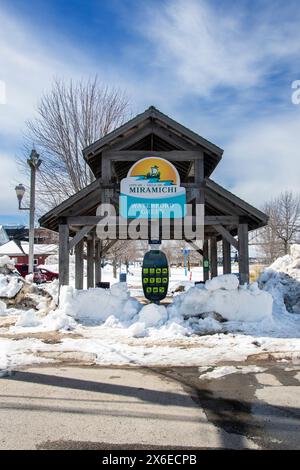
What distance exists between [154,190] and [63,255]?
332 cm

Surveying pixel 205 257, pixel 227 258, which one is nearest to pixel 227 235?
pixel 227 258

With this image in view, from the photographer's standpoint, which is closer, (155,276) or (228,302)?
(228,302)

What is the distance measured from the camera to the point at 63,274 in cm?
1130

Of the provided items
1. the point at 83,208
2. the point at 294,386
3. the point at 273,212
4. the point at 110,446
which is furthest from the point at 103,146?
the point at 273,212

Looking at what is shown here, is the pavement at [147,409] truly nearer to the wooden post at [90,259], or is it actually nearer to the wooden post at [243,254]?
the wooden post at [243,254]

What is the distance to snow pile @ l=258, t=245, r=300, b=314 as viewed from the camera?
39.3 ft

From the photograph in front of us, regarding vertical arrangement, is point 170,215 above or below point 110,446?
above

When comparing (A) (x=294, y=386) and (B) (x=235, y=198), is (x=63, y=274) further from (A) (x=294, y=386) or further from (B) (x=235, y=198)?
(A) (x=294, y=386)

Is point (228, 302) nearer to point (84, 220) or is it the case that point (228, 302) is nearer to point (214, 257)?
point (84, 220)

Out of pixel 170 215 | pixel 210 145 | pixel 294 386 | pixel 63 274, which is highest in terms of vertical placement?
pixel 210 145

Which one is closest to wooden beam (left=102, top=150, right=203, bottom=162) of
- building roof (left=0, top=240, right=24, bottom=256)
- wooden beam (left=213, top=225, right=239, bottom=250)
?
wooden beam (left=213, top=225, right=239, bottom=250)

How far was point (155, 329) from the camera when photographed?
9.00m

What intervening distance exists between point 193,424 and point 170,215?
7907 millimetres
